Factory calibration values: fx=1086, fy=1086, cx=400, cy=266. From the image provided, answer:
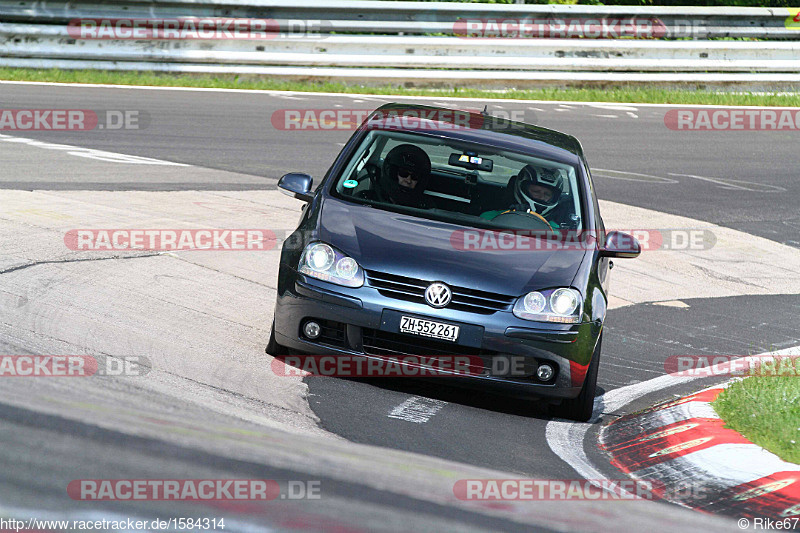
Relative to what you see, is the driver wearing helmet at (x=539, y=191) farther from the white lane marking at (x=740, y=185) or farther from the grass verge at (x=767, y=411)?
the white lane marking at (x=740, y=185)

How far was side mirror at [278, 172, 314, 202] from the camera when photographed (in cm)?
684

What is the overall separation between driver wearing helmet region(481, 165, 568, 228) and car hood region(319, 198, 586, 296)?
1.97 ft

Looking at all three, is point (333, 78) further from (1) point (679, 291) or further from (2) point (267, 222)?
(1) point (679, 291)

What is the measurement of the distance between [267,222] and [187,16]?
9.47 m

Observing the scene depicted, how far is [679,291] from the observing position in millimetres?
9992

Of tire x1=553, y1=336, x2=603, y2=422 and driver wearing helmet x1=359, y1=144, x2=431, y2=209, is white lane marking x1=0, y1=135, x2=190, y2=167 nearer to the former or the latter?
driver wearing helmet x1=359, y1=144, x2=431, y2=209

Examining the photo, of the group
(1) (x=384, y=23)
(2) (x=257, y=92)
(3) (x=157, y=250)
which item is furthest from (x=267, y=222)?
(1) (x=384, y=23)

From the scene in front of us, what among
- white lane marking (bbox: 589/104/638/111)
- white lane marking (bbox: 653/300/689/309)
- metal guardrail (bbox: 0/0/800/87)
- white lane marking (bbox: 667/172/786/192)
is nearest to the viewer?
white lane marking (bbox: 653/300/689/309)
